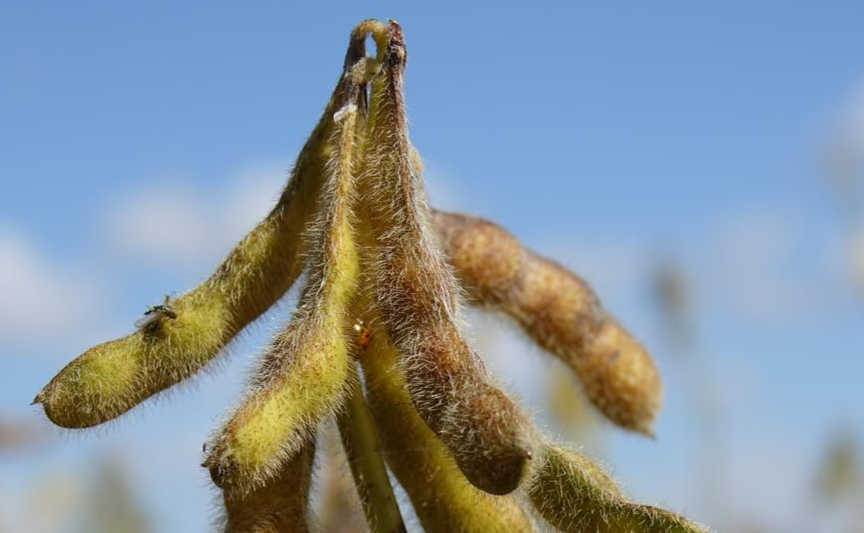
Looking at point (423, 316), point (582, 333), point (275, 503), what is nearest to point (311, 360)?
point (423, 316)

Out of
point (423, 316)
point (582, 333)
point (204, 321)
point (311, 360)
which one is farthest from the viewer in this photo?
point (582, 333)

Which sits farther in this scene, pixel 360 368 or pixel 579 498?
pixel 360 368

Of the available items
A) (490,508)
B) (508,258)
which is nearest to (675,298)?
(508,258)

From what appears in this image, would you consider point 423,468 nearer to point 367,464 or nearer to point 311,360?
point 367,464

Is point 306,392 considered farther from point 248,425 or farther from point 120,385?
point 120,385

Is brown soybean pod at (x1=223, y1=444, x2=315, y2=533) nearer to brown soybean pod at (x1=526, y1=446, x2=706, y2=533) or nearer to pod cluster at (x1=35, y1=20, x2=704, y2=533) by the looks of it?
pod cluster at (x1=35, y1=20, x2=704, y2=533)

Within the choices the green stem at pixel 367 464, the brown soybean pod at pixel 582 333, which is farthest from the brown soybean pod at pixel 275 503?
the brown soybean pod at pixel 582 333

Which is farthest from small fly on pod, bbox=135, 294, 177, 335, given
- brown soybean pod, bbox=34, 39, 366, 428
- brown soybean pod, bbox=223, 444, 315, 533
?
brown soybean pod, bbox=223, 444, 315, 533

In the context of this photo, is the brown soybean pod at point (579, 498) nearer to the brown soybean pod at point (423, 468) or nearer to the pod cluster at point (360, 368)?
the pod cluster at point (360, 368)
